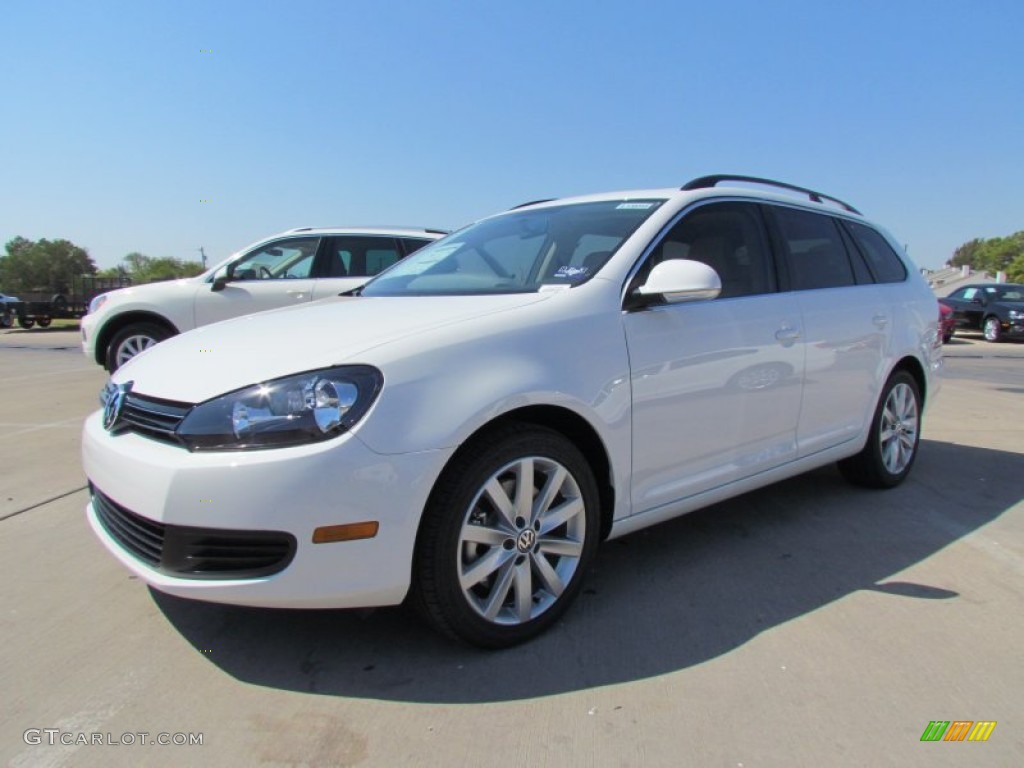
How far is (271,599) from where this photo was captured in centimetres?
219

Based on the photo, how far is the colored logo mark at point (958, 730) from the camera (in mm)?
2076

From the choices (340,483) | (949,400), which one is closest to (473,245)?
(340,483)

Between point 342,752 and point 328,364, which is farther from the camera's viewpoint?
point 328,364

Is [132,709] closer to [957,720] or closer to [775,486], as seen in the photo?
[957,720]

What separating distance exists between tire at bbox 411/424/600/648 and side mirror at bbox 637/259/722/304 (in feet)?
2.29

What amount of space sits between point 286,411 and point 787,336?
7.88ft

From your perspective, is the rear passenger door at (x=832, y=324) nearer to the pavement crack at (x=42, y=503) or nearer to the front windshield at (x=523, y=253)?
the front windshield at (x=523, y=253)

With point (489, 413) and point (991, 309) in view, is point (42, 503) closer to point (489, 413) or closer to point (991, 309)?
point (489, 413)

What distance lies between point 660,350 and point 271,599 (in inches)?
66.0

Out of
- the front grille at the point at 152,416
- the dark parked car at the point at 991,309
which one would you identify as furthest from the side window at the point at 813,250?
the dark parked car at the point at 991,309

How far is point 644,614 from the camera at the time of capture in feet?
9.19

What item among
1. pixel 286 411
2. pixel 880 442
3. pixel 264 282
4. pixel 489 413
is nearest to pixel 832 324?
pixel 880 442

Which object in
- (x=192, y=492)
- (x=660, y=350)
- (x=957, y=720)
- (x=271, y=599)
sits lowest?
(x=957, y=720)

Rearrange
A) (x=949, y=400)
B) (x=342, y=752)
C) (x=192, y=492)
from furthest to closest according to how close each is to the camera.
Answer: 1. (x=949, y=400)
2. (x=192, y=492)
3. (x=342, y=752)
